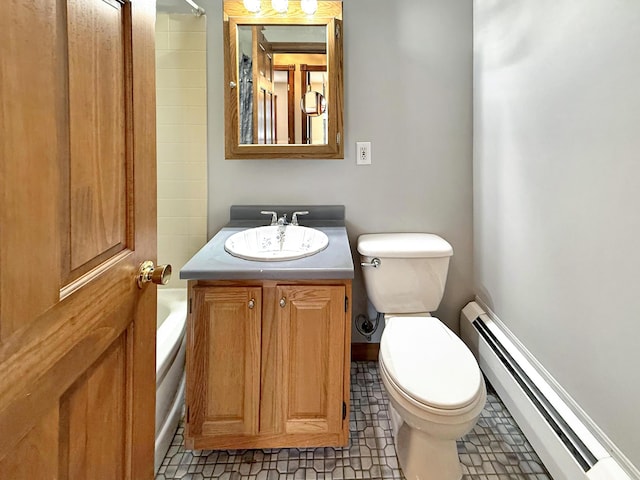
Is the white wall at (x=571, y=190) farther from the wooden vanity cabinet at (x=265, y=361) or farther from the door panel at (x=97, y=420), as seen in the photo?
the door panel at (x=97, y=420)

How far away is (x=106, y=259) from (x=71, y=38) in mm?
335

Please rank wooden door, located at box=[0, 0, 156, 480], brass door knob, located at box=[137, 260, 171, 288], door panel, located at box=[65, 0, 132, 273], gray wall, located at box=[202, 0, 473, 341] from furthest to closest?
gray wall, located at box=[202, 0, 473, 341], brass door knob, located at box=[137, 260, 171, 288], door panel, located at box=[65, 0, 132, 273], wooden door, located at box=[0, 0, 156, 480]

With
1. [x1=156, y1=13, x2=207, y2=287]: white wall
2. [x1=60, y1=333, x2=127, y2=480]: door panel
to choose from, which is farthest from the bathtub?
[x1=60, y1=333, x2=127, y2=480]: door panel

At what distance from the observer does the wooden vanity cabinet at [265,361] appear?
1.45m

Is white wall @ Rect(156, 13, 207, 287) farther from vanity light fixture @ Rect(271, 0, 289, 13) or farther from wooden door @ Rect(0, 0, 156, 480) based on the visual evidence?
wooden door @ Rect(0, 0, 156, 480)

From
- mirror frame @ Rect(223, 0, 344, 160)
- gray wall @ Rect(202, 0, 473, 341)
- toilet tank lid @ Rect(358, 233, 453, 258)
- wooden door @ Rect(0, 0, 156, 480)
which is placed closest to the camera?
wooden door @ Rect(0, 0, 156, 480)

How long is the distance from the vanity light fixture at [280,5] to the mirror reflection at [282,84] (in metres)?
0.07

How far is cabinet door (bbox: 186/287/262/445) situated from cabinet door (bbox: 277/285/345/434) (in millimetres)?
106

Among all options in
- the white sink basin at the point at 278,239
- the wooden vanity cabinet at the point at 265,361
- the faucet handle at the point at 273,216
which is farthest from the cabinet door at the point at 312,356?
the faucet handle at the point at 273,216

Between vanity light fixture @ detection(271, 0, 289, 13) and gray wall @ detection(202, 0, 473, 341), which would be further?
gray wall @ detection(202, 0, 473, 341)

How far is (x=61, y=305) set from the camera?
54 centimetres

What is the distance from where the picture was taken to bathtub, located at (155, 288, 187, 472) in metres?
1.55

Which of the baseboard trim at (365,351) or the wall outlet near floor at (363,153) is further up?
the wall outlet near floor at (363,153)

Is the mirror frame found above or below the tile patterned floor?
above
